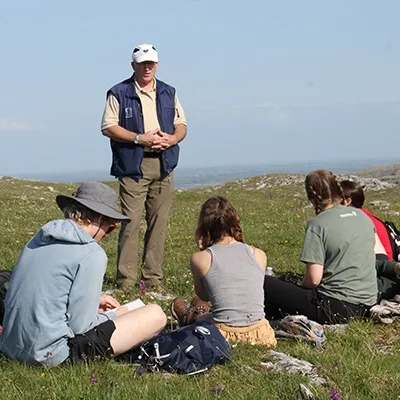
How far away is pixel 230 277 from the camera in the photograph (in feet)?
25.6

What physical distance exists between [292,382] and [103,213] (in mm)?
2328

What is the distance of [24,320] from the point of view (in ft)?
21.9

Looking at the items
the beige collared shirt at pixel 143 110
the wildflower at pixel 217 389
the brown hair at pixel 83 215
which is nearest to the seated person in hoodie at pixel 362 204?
the beige collared shirt at pixel 143 110

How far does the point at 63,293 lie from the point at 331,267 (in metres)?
3.81

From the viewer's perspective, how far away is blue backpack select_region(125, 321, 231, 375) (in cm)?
671

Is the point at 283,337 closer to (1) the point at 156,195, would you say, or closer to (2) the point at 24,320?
(2) the point at 24,320

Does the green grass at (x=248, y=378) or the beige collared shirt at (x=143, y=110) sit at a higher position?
the beige collared shirt at (x=143, y=110)

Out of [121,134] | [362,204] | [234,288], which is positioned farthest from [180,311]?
[362,204]

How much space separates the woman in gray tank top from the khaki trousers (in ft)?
11.7

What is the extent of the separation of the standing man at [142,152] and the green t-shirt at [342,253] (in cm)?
335

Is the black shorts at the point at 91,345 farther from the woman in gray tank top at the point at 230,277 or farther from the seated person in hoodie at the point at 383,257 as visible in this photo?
the seated person in hoodie at the point at 383,257

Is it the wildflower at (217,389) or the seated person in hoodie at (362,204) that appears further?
the seated person in hoodie at (362,204)

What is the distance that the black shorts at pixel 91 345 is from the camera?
675 cm

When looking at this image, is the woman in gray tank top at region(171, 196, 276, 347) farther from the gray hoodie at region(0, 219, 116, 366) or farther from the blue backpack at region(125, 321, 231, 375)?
the gray hoodie at region(0, 219, 116, 366)
